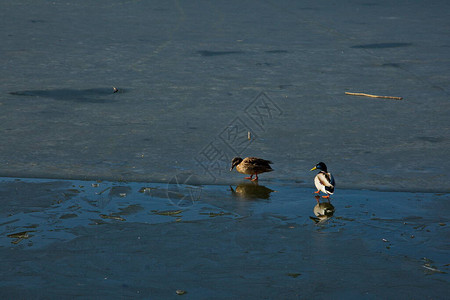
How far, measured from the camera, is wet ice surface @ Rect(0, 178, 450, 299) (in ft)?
16.6

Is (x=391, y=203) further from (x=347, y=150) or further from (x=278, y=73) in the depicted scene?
(x=278, y=73)

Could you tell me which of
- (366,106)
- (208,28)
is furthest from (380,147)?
(208,28)

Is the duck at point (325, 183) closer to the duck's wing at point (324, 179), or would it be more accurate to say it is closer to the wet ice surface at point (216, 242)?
the duck's wing at point (324, 179)

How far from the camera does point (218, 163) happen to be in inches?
318

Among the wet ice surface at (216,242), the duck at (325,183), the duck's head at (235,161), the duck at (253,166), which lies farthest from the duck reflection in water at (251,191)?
the duck at (325,183)

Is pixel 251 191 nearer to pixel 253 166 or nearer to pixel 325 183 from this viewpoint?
pixel 253 166

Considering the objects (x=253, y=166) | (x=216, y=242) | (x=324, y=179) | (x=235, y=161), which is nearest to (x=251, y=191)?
(x=253, y=166)

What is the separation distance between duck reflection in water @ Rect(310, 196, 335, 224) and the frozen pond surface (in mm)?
62

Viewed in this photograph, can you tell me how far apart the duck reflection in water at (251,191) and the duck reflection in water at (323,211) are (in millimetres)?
609

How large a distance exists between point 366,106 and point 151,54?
5.48 meters

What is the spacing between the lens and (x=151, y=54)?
1434 centimetres

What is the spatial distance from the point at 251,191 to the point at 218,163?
3.15ft

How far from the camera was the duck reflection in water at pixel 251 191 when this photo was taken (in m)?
7.09

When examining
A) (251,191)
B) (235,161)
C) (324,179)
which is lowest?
(251,191)
